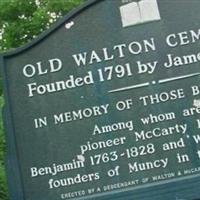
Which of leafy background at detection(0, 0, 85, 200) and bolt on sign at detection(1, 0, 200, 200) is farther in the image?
leafy background at detection(0, 0, 85, 200)

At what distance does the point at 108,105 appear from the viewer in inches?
189

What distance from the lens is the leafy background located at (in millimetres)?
18766

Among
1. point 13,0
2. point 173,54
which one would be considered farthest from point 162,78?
point 13,0

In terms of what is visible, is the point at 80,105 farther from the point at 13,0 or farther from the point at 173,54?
the point at 13,0

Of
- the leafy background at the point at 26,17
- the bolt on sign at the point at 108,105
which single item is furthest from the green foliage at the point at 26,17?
the bolt on sign at the point at 108,105

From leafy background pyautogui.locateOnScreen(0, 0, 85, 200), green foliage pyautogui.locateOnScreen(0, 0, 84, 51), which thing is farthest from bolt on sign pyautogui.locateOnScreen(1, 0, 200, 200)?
green foliage pyautogui.locateOnScreen(0, 0, 84, 51)

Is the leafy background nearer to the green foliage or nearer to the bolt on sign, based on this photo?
the green foliage

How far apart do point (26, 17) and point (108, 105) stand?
650 inches

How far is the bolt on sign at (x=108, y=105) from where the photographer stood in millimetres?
4684

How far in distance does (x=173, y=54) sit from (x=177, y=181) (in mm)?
1098

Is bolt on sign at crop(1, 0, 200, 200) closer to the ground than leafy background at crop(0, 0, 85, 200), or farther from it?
closer to the ground

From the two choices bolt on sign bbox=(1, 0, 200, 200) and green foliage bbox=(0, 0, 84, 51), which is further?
green foliage bbox=(0, 0, 84, 51)

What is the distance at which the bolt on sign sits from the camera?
15.4ft

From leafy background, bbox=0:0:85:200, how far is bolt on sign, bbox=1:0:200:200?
12.9 metres
